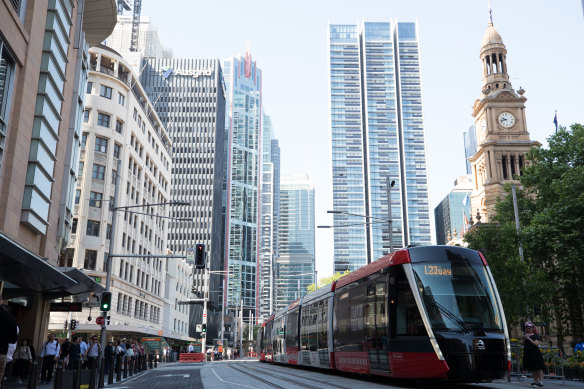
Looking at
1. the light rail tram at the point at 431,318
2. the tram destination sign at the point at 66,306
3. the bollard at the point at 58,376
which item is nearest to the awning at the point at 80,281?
the tram destination sign at the point at 66,306

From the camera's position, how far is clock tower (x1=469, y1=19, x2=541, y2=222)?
69.6m

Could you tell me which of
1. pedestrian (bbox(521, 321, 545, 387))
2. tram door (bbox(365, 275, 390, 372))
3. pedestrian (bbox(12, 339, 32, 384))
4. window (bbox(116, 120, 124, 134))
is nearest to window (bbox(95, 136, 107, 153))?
window (bbox(116, 120, 124, 134))

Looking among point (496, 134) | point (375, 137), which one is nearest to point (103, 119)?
point (496, 134)

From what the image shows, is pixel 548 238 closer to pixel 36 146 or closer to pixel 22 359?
pixel 36 146

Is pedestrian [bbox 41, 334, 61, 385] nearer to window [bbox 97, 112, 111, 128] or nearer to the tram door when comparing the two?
the tram door

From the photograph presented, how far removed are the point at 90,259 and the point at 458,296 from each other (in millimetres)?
46045

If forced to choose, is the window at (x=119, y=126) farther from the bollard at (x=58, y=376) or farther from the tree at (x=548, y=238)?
the bollard at (x=58, y=376)

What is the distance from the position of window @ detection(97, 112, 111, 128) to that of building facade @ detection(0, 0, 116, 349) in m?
32.8

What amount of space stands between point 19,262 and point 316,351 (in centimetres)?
1300

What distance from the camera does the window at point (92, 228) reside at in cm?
5425

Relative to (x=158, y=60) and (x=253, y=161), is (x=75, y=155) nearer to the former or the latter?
(x=158, y=60)

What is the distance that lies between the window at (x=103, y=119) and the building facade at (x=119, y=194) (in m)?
0.10

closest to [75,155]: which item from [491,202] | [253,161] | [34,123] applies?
[34,123]

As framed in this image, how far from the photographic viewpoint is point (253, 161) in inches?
7662
